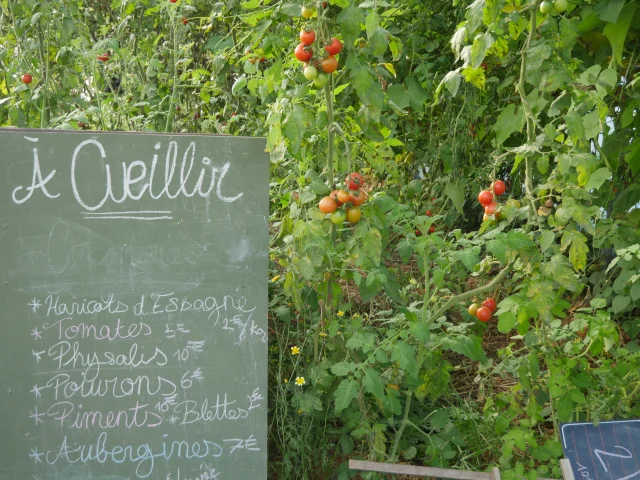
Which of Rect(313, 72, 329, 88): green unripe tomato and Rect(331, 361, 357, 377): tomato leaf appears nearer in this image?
Rect(313, 72, 329, 88): green unripe tomato

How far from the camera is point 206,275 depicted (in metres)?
2.32

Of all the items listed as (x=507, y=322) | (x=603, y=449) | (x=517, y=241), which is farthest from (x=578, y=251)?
(x=603, y=449)

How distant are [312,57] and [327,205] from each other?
443 millimetres

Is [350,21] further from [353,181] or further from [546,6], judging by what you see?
[546,6]

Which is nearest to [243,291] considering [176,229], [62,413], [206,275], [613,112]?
[206,275]

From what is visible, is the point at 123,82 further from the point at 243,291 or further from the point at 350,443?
the point at 350,443

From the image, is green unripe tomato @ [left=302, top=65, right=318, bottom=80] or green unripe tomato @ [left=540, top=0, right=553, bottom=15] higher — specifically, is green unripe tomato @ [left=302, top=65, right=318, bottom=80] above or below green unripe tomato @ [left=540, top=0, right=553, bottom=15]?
below

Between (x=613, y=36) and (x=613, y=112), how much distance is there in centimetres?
51

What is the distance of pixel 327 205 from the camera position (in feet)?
7.28

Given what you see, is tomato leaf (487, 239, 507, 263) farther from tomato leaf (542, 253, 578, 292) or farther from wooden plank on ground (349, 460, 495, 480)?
wooden plank on ground (349, 460, 495, 480)

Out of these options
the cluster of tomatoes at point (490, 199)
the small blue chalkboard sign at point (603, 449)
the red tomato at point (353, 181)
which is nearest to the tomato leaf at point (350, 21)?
the red tomato at point (353, 181)

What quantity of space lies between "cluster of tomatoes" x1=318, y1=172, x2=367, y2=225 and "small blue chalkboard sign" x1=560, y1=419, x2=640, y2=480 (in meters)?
0.94

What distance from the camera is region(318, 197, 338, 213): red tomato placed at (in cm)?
222

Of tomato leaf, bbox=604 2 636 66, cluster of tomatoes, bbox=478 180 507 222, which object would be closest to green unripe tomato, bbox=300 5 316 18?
cluster of tomatoes, bbox=478 180 507 222
